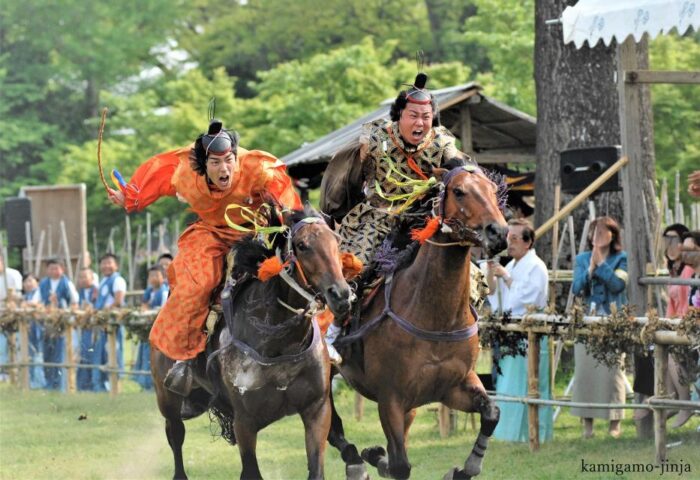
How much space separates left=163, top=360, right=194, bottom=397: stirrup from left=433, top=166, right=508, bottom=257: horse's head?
2193 mm

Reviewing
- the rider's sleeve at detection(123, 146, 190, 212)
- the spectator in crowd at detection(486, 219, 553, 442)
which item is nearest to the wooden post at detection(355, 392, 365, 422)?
the spectator in crowd at detection(486, 219, 553, 442)

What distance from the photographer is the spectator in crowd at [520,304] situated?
39.2 ft

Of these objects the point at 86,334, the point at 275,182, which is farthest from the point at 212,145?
the point at 86,334

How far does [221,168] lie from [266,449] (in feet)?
14.9

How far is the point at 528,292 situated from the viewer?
39.2 feet

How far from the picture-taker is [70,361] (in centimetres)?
1858

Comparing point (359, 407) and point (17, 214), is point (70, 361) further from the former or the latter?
point (359, 407)

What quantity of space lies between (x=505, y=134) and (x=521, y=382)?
281 inches

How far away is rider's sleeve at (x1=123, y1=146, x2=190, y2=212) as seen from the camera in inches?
362

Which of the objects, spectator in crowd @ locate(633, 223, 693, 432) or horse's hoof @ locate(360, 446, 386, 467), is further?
spectator in crowd @ locate(633, 223, 693, 432)

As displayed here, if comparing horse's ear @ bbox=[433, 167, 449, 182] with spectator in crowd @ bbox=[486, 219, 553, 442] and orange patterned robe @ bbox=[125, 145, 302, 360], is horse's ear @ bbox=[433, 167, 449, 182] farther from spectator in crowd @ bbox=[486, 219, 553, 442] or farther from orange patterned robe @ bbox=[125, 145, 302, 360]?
spectator in crowd @ bbox=[486, 219, 553, 442]

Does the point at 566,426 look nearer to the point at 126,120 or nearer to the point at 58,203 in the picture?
the point at 58,203

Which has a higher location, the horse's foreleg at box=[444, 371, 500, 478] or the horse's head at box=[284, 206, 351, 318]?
the horse's head at box=[284, 206, 351, 318]

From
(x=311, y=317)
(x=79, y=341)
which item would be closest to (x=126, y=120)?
(x=79, y=341)
